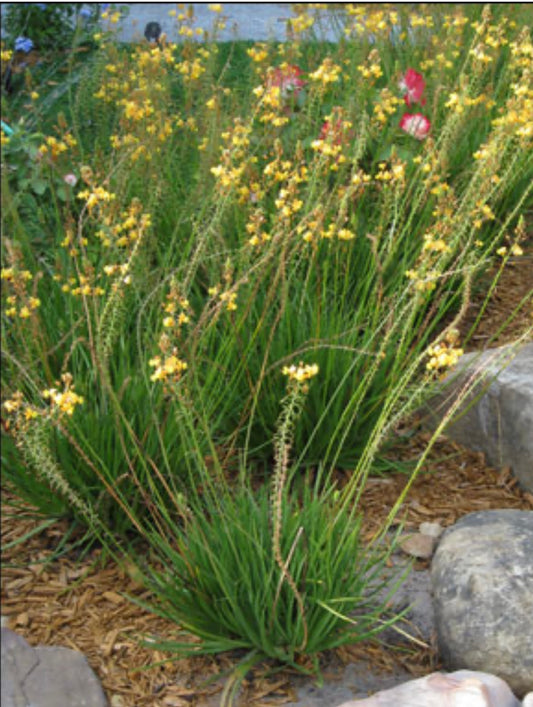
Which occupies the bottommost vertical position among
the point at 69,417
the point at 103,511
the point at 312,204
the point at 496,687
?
the point at 496,687

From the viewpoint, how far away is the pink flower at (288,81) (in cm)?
373

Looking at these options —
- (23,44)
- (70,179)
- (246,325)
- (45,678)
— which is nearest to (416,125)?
(246,325)

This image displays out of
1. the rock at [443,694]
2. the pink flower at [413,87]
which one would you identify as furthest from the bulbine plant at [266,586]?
the pink flower at [413,87]

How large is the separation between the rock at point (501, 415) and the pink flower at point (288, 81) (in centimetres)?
138

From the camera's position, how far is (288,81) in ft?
13.0

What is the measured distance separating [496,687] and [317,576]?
47 centimetres

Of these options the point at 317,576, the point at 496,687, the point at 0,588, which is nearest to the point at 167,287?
the point at 0,588

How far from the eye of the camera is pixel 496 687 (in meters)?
2.08

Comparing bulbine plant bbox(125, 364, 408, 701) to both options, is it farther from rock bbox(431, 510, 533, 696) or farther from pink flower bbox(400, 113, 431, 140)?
pink flower bbox(400, 113, 431, 140)

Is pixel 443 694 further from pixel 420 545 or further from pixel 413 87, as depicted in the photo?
pixel 413 87

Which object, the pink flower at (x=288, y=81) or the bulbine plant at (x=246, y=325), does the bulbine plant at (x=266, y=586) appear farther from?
the pink flower at (x=288, y=81)

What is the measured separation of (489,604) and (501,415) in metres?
0.90

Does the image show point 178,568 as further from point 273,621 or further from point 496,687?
point 496,687

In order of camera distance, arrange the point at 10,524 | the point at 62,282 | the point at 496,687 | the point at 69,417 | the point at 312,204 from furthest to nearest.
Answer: the point at 62,282, the point at 312,204, the point at 10,524, the point at 69,417, the point at 496,687
